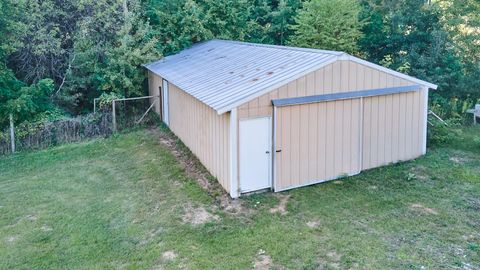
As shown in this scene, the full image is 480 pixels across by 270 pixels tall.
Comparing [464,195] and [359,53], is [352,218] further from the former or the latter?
[359,53]

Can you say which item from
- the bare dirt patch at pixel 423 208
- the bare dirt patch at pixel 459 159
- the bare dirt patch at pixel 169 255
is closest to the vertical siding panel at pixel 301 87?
the bare dirt patch at pixel 423 208

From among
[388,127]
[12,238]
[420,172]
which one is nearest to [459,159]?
[420,172]

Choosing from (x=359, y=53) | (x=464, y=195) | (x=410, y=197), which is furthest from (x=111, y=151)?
(x=359, y=53)

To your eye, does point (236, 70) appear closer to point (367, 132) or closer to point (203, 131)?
point (203, 131)

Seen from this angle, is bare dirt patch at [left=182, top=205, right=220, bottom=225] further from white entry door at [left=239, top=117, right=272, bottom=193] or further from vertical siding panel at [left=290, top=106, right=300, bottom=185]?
vertical siding panel at [left=290, top=106, right=300, bottom=185]

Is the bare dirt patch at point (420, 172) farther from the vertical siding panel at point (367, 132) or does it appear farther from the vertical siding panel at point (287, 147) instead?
the vertical siding panel at point (287, 147)
